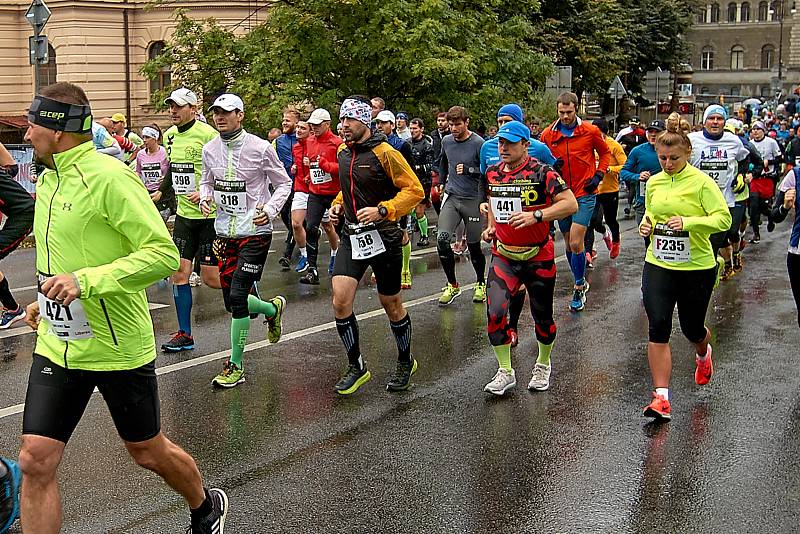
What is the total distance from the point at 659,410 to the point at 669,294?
76 cm

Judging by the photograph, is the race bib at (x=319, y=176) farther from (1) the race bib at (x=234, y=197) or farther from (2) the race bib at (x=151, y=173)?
(1) the race bib at (x=234, y=197)

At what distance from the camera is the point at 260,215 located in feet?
26.8

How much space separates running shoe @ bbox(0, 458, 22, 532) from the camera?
15.5 feet

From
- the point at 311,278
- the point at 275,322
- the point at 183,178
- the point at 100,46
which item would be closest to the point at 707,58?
the point at 100,46

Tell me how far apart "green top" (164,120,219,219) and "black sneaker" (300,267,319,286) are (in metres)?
3.75

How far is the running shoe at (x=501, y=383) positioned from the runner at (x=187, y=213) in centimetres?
235

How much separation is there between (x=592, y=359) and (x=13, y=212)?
482cm

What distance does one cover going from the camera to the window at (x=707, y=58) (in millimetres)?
108688

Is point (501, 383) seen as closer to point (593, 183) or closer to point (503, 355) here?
point (503, 355)

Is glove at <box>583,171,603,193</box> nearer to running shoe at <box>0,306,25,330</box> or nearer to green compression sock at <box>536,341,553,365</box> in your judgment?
green compression sock at <box>536,341,553,365</box>

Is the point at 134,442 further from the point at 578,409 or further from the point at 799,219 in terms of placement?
the point at 799,219

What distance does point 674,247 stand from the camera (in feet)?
24.0

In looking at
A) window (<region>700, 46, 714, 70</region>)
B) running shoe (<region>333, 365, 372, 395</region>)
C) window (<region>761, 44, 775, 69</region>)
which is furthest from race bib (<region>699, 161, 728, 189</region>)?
window (<region>700, 46, 714, 70</region>)

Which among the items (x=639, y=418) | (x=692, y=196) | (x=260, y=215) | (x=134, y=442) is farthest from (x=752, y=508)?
(x=260, y=215)
